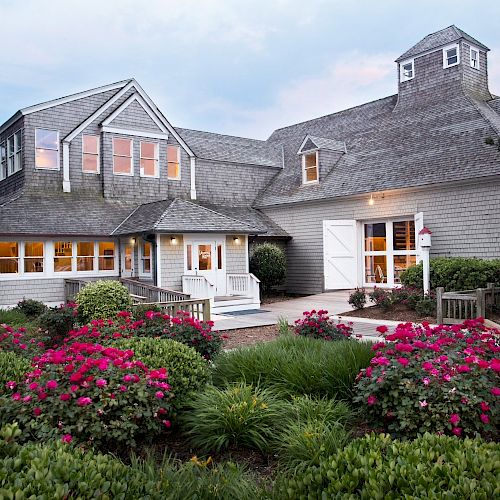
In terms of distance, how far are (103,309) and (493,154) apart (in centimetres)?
1204

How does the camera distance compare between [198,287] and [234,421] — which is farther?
[198,287]

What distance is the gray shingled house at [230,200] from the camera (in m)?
16.2

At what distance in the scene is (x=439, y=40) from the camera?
19000 millimetres

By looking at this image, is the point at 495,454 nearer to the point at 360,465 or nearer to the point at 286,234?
the point at 360,465

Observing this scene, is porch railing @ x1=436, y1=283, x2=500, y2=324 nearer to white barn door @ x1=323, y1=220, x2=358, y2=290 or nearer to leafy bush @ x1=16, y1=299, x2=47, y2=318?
white barn door @ x1=323, y1=220, x2=358, y2=290

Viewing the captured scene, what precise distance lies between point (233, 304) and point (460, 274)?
694cm

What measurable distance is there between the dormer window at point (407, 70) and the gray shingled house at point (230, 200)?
0.17ft

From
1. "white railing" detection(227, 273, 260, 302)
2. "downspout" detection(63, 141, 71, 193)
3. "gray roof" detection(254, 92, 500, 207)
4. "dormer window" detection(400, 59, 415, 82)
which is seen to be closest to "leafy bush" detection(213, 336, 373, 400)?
"white railing" detection(227, 273, 260, 302)

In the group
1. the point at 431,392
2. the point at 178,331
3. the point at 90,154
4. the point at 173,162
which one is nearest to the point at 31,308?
the point at 90,154

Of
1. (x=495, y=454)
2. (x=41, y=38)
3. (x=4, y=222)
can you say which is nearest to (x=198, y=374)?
(x=495, y=454)

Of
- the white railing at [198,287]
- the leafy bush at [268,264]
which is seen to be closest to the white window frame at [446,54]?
the leafy bush at [268,264]

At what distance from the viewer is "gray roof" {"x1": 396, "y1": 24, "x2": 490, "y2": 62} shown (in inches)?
727

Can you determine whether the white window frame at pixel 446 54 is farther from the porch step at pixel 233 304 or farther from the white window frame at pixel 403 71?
the porch step at pixel 233 304

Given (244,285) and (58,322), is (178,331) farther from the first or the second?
(244,285)
